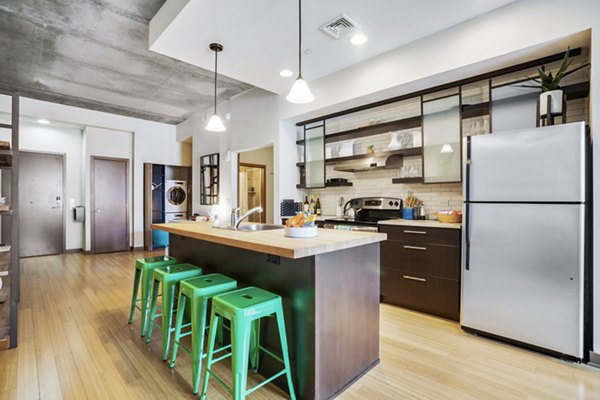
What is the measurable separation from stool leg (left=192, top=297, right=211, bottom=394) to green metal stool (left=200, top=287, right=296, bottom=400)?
95mm

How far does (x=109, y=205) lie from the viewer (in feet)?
21.7

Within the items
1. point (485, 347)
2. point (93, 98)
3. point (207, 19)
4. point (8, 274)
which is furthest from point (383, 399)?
point (93, 98)

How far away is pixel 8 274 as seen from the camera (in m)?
2.38

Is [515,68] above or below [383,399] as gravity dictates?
above

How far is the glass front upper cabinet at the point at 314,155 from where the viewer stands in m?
4.60

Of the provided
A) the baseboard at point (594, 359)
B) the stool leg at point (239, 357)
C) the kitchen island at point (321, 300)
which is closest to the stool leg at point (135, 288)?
the kitchen island at point (321, 300)

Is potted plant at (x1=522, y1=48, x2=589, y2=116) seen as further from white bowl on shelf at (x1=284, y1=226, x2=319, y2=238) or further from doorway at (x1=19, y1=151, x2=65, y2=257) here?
doorway at (x1=19, y1=151, x2=65, y2=257)

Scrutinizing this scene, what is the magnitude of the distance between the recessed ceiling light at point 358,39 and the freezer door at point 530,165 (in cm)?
151

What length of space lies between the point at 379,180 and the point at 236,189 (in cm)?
289

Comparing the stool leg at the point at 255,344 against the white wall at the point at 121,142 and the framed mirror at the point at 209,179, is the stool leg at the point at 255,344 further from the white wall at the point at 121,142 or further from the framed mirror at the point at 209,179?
the white wall at the point at 121,142

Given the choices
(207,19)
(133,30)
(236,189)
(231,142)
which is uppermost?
(133,30)

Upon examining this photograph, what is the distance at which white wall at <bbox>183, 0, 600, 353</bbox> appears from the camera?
7.22ft

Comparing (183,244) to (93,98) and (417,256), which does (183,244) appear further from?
(93,98)

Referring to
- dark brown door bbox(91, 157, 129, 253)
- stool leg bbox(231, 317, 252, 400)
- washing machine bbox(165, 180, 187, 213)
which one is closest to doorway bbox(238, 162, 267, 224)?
washing machine bbox(165, 180, 187, 213)
